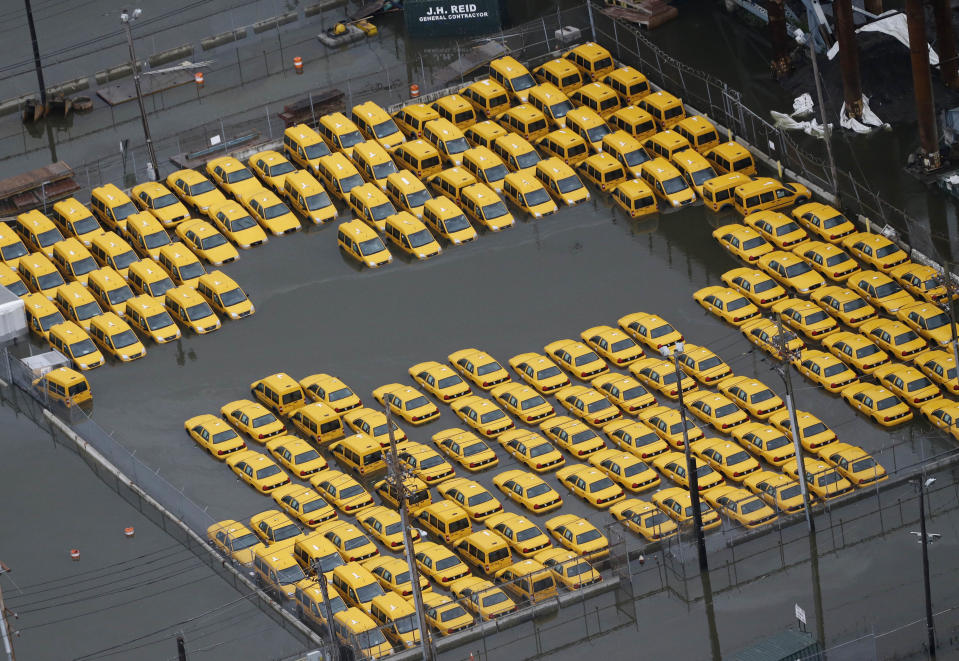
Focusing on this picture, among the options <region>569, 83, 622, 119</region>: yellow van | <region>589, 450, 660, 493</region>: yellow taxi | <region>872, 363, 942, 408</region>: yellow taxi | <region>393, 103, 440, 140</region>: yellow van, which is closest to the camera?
<region>589, 450, 660, 493</region>: yellow taxi

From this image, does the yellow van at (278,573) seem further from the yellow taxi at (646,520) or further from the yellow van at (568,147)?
the yellow van at (568,147)

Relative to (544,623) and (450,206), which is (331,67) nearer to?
(450,206)

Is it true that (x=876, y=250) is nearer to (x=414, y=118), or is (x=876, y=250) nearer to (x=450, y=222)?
(x=450, y=222)

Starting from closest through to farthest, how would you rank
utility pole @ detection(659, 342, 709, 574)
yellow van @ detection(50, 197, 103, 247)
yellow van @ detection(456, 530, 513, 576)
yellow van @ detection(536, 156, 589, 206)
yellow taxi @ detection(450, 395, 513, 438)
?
utility pole @ detection(659, 342, 709, 574), yellow van @ detection(456, 530, 513, 576), yellow taxi @ detection(450, 395, 513, 438), yellow van @ detection(536, 156, 589, 206), yellow van @ detection(50, 197, 103, 247)

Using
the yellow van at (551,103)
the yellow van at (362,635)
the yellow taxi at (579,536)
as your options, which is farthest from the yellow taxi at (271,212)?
the yellow van at (362,635)

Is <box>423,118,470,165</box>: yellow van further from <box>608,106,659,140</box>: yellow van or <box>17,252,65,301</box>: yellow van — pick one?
<box>17,252,65,301</box>: yellow van

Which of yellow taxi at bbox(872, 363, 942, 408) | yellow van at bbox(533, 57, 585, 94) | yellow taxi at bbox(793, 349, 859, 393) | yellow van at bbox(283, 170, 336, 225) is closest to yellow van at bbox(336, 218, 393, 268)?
yellow van at bbox(283, 170, 336, 225)
